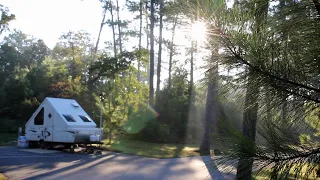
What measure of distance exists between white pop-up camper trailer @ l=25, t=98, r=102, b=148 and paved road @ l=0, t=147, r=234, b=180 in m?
1.16

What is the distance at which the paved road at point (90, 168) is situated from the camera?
446 inches

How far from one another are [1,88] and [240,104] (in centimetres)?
3262

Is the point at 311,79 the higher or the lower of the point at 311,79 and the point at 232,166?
the higher

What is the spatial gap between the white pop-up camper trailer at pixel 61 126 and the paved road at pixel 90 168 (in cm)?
116

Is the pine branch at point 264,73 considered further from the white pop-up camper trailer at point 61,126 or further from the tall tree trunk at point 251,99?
the white pop-up camper trailer at point 61,126

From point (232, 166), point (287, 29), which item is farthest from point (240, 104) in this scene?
point (287, 29)

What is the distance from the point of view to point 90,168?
12.9 m

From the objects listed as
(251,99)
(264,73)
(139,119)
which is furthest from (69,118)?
(264,73)

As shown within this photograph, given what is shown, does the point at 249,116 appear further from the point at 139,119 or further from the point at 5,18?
the point at 139,119

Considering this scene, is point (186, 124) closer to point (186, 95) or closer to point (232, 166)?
point (186, 95)

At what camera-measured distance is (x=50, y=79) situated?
114 ft

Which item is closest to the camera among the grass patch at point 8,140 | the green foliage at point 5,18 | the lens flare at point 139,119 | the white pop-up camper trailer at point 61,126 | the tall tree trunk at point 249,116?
the tall tree trunk at point 249,116

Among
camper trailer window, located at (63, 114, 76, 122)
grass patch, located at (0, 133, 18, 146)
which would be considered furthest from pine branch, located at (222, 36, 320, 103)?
grass patch, located at (0, 133, 18, 146)

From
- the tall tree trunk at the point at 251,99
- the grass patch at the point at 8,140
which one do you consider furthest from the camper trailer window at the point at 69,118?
the tall tree trunk at the point at 251,99
